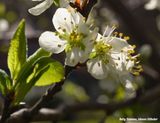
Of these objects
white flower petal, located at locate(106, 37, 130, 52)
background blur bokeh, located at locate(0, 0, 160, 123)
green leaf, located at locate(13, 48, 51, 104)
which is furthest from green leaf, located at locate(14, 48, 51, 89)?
background blur bokeh, located at locate(0, 0, 160, 123)

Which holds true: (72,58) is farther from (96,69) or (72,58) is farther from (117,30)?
(117,30)

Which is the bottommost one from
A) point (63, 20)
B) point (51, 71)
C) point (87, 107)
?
point (87, 107)

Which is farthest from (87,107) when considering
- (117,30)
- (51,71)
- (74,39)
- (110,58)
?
(51,71)

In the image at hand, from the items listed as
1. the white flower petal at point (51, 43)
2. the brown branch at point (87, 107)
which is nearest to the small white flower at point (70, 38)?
the white flower petal at point (51, 43)

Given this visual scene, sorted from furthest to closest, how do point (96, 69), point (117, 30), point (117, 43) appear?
1. point (117, 30)
2. point (117, 43)
3. point (96, 69)

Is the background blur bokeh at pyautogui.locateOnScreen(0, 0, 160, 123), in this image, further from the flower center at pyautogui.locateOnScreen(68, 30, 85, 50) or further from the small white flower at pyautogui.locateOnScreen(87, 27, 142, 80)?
the flower center at pyautogui.locateOnScreen(68, 30, 85, 50)

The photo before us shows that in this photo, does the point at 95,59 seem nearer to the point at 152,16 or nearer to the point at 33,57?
the point at 33,57
